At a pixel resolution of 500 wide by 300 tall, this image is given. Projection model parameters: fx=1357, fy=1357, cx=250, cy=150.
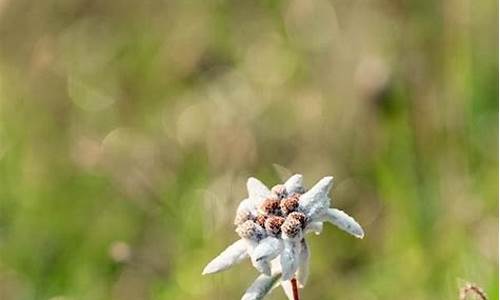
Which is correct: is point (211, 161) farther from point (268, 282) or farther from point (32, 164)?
point (268, 282)

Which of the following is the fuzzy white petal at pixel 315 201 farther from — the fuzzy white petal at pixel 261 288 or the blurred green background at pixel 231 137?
the blurred green background at pixel 231 137

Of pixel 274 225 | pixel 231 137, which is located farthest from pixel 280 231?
pixel 231 137

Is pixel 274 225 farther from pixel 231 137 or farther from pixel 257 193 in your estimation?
pixel 231 137

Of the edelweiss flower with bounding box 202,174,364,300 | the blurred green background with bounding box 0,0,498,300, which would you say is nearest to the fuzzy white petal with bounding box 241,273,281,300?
the edelweiss flower with bounding box 202,174,364,300

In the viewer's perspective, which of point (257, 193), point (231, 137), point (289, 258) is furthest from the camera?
point (231, 137)

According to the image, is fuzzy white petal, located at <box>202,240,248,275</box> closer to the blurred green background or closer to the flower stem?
the flower stem

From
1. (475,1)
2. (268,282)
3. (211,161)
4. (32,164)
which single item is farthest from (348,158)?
(268,282)
